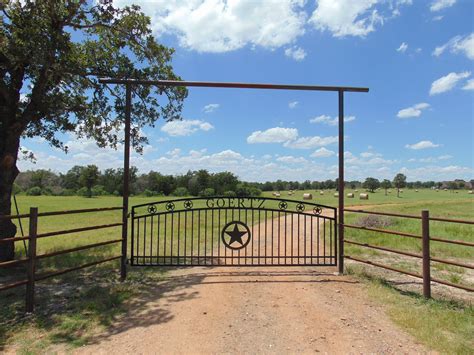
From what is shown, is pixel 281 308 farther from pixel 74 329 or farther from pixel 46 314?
pixel 46 314

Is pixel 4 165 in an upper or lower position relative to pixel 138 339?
upper

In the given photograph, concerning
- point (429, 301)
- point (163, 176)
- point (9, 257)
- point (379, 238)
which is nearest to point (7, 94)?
point (9, 257)

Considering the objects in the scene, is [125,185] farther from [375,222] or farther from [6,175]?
[375,222]

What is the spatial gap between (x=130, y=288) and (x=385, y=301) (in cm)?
446

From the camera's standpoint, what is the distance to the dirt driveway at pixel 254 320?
3.93 metres

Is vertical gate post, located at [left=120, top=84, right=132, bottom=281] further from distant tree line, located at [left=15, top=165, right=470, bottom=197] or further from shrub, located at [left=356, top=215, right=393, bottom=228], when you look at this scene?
distant tree line, located at [left=15, top=165, right=470, bottom=197]

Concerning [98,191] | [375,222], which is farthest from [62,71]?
[98,191]

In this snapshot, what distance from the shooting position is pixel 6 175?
7.71 metres

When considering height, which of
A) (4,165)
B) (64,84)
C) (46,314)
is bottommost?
(46,314)

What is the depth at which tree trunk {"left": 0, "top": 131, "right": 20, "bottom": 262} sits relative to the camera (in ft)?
25.0

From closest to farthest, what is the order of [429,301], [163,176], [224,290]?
[429,301] → [224,290] → [163,176]

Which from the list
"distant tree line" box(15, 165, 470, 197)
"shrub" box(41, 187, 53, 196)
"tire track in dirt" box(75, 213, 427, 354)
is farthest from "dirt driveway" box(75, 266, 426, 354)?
"shrub" box(41, 187, 53, 196)

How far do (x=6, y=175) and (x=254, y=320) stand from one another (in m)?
6.71

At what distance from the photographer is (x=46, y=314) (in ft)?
16.2
